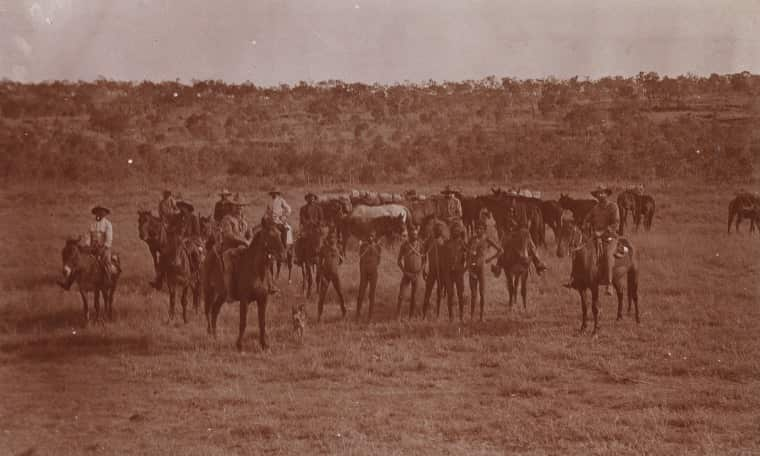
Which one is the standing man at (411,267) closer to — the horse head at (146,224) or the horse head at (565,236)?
the horse head at (146,224)

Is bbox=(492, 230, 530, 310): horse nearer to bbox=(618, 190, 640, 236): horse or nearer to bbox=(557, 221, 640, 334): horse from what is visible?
bbox=(557, 221, 640, 334): horse

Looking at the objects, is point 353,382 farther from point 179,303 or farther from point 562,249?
point 562,249

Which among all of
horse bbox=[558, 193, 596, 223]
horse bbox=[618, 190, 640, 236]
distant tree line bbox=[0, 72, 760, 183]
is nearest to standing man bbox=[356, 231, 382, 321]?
horse bbox=[558, 193, 596, 223]

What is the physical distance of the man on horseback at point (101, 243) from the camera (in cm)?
1438

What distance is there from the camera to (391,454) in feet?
31.1

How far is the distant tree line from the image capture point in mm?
32406

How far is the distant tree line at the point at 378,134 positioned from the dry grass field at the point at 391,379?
1581cm

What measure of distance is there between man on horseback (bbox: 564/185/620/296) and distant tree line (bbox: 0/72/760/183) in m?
16.7

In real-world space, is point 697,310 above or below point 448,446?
above

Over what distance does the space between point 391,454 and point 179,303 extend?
7.94 meters

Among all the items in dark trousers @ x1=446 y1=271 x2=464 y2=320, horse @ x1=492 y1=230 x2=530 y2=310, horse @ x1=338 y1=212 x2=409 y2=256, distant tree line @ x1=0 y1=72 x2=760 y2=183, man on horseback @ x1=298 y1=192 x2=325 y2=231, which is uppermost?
distant tree line @ x1=0 y1=72 x2=760 y2=183

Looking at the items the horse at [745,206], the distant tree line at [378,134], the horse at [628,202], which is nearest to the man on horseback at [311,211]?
the horse at [628,202]

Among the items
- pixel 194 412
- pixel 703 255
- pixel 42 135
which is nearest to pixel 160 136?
pixel 42 135

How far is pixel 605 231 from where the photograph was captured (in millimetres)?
14047
